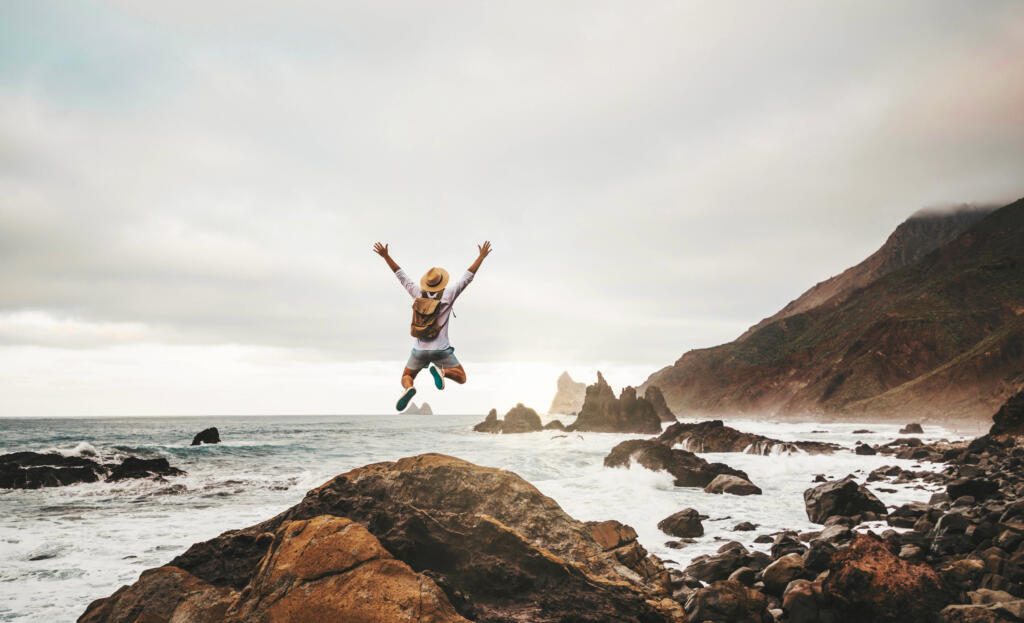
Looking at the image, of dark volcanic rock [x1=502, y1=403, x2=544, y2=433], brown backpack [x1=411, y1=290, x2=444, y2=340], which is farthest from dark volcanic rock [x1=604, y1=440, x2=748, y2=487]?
dark volcanic rock [x1=502, y1=403, x2=544, y2=433]

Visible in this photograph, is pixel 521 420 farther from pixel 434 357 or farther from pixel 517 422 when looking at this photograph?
pixel 434 357

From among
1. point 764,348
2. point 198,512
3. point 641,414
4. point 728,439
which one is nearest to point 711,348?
point 764,348

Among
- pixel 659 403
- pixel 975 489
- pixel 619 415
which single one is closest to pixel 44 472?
pixel 975 489

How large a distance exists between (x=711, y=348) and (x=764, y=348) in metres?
26.1

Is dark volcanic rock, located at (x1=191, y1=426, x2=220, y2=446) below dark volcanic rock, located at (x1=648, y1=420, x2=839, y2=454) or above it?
below

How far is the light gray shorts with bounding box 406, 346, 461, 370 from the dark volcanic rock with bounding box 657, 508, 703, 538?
1369 centimetres

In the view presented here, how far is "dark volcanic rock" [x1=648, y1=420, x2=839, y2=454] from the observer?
126 ft

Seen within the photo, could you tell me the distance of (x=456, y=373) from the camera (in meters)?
3.39

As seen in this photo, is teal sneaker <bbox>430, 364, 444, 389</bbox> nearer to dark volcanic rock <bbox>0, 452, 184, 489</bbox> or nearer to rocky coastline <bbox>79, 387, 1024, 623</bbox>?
rocky coastline <bbox>79, 387, 1024, 623</bbox>

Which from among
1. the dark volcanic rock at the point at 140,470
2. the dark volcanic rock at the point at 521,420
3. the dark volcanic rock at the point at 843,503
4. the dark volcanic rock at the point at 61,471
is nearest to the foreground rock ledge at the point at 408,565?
the dark volcanic rock at the point at 843,503

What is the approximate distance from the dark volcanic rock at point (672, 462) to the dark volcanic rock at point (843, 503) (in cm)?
750

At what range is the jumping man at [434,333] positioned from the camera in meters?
3.36

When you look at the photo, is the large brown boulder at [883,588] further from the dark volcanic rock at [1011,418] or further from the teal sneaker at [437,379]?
the dark volcanic rock at [1011,418]

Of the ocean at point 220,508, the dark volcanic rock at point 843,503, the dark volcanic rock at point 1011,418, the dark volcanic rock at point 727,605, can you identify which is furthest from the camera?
the dark volcanic rock at point 1011,418
